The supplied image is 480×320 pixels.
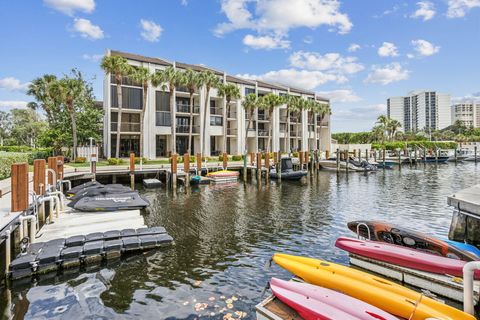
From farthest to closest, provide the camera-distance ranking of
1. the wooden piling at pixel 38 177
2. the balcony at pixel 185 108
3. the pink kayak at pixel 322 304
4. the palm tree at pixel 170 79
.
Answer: the balcony at pixel 185 108
the palm tree at pixel 170 79
the wooden piling at pixel 38 177
the pink kayak at pixel 322 304

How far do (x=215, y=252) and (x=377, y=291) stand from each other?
22.3 ft

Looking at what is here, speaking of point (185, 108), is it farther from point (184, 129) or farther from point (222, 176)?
point (222, 176)

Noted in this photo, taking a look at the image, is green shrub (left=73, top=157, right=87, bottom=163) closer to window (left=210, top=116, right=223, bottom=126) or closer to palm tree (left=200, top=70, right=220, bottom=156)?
palm tree (left=200, top=70, right=220, bottom=156)

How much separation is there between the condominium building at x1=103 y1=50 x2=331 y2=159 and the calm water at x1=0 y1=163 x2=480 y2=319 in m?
21.1

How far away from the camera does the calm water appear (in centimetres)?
819

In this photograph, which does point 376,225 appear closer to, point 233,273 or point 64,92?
point 233,273

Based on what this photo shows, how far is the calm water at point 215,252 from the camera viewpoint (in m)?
8.19

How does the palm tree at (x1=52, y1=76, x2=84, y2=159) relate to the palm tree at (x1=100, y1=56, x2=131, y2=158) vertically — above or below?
below

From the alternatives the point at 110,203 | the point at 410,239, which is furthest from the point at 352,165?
the point at 110,203

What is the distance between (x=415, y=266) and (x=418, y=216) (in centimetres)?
1070

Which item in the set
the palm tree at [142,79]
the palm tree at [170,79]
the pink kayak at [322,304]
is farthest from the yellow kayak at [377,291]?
the palm tree at [142,79]

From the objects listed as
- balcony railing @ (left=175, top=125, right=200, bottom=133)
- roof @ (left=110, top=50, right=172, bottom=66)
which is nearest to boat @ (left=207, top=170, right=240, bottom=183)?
balcony railing @ (left=175, top=125, right=200, bottom=133)

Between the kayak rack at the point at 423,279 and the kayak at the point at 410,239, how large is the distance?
106 cm

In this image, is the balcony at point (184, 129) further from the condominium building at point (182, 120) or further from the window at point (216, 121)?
the window at point (216, 121)
